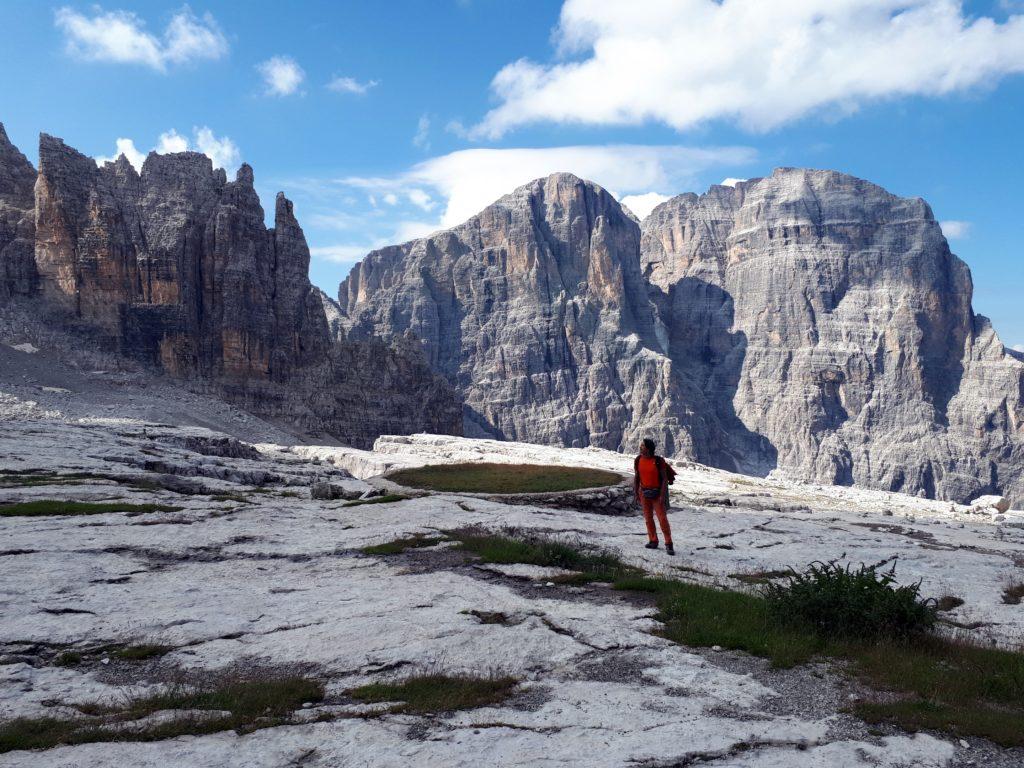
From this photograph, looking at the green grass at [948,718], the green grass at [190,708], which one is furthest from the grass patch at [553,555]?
the green grass at [190,708]

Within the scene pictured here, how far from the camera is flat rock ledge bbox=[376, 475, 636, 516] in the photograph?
72.6 ft

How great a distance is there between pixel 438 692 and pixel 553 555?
5.89 m

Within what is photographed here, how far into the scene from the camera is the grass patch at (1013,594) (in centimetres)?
1154

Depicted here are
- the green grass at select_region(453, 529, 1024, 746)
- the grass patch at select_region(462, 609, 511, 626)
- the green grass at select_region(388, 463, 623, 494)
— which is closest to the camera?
the green grass at select_region(453, 529, 1024, 746)

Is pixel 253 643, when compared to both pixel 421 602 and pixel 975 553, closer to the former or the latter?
pixel 421 602

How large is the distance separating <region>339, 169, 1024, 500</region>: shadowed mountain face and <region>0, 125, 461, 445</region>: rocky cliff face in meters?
57.6

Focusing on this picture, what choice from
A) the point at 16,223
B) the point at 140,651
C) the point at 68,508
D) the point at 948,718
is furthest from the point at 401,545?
the point at 16,223

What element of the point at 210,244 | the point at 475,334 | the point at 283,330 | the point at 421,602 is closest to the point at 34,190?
the point at 210,244

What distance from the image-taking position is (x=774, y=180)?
196 m

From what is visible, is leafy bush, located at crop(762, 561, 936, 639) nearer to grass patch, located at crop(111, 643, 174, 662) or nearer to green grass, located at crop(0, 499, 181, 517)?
grass patch, located at crop(111, 643, 174, 662)

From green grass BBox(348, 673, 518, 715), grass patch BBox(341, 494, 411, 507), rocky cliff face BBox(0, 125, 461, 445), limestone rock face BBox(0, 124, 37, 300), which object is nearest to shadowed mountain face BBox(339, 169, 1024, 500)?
rocky cliff face BBox(0, 125, 461, 445)

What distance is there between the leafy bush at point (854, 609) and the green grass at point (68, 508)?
45.6ft

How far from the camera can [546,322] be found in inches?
6836

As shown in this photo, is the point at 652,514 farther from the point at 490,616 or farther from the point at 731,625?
the point at 490,616
